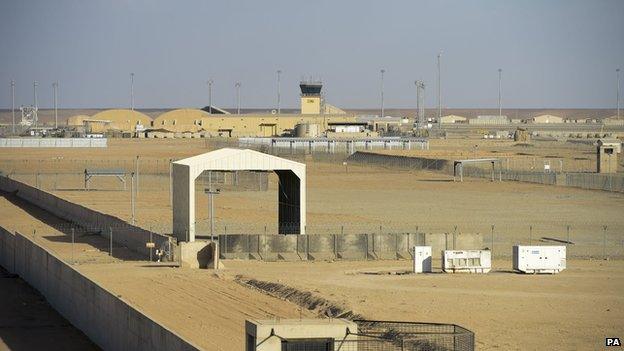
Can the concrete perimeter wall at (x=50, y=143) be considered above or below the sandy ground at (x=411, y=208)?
above

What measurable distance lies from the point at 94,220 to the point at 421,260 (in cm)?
1604

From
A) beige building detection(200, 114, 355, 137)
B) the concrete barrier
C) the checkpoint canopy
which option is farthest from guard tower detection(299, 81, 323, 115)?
the checkpoint canopy

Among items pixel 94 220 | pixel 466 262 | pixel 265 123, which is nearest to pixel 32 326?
pixel 466 262

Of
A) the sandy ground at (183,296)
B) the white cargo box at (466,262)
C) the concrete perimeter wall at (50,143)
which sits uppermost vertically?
the concrete perimeter wall at (50,143)

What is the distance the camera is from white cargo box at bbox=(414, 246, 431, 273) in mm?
32938

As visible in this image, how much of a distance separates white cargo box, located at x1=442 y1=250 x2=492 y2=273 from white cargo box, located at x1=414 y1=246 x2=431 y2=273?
1.39 ft

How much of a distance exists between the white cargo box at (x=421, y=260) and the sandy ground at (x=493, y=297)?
86 centimetres

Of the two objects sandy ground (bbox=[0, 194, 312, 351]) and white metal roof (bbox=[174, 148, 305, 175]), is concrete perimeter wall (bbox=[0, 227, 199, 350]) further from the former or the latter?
white metal roof (bbox=[174, 148, 305, 175])

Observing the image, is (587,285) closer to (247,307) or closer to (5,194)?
(247,307)

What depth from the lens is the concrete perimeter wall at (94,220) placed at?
1500 inches

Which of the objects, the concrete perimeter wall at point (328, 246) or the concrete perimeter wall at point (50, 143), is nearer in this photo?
the concrete perimeter wall at point (328, 246)

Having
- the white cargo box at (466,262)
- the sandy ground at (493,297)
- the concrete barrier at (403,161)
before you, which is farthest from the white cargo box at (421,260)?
the concrete barrier at (403,161)

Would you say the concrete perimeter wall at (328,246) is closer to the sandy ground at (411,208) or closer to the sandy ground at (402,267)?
the sandy ground at (402,267)

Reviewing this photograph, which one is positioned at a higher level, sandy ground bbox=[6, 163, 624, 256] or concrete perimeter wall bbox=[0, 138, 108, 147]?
concrete perimeter wall bbox=[0, 138, 108, 147]
